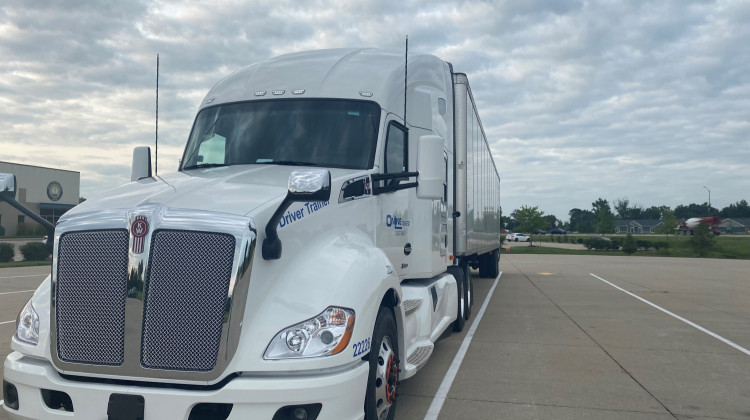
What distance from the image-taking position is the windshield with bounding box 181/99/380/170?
5.15m

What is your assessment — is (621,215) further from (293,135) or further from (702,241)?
→ (293,135)

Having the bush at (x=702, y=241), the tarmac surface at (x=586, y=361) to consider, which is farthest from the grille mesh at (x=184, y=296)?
the bush at (x=702, y=241)

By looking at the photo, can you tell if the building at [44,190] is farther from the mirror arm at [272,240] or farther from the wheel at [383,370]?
the mirror arm at [272,240]

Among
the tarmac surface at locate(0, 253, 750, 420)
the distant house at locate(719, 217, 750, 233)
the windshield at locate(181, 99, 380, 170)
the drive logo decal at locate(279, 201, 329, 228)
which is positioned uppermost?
the distant house at locate(719, 217, 750, 233)

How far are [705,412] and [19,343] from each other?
566 centimetres

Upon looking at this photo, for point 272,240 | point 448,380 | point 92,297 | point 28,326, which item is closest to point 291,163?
point 272,240

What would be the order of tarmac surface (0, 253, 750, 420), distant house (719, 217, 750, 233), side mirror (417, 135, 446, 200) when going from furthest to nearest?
distant house (719, 217, 750, 233) → tarmac surface (0, 253, 750, 420) → side mirror (417, 135, 446, 200)

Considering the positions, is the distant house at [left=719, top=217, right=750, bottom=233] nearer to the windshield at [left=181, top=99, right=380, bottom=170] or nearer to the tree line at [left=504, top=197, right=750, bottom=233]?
the tree line at [left=504, top=197, right=750, bottom=233]

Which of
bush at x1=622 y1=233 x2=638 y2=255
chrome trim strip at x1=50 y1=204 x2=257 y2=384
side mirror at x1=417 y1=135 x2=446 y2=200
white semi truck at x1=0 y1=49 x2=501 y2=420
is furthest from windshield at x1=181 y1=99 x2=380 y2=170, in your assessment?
bush at x1=622 y1=233 x2=638 y2=255

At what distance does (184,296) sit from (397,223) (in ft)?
8.79

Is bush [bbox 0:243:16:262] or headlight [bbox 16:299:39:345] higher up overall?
headlight [bbox 16:299:39:345]

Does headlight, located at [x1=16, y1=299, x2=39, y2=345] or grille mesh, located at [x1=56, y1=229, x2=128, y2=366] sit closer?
grille mesh, located at [x1=56, y1=229, x2=128, y2=366]

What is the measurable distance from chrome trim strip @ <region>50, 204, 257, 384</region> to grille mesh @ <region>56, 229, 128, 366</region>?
0.17 feet

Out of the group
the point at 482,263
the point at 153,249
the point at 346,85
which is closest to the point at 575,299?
the point at 482,263
